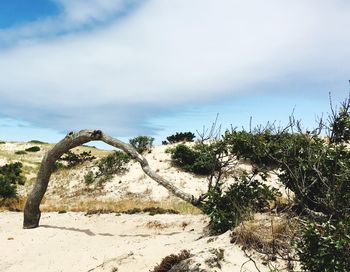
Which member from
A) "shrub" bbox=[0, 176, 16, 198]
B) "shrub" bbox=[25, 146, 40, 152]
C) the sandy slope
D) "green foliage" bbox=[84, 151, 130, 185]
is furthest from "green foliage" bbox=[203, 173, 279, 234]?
"shrub" bbox=[25, 146, 40, 152]

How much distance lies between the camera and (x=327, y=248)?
800 centimetres

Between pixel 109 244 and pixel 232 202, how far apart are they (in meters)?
4.39

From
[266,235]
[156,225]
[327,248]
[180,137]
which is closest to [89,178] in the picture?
[180,137]

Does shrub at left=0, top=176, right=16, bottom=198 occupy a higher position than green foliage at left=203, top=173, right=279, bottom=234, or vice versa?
shrub at left=0, top=176, right=16, bottom=198

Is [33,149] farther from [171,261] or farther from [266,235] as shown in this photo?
[266,235]

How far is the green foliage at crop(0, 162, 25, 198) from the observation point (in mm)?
26547

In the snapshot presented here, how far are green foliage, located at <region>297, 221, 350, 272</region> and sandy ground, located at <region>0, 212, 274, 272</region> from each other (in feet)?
5.97

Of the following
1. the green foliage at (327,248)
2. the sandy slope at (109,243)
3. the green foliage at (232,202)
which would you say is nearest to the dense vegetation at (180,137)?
the sandy slope at (109,243)

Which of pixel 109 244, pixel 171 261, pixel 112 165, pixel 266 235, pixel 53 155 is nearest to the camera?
pixel 266 235

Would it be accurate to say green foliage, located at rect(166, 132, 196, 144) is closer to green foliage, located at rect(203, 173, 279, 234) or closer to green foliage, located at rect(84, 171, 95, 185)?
green foliage, located at rect(84, 171, 95, 185)

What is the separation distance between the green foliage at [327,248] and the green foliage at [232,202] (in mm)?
4945

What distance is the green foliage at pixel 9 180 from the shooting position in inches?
1045

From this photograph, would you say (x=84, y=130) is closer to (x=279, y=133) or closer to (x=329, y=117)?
(x=279, y=133)

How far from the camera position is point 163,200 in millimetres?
28547
